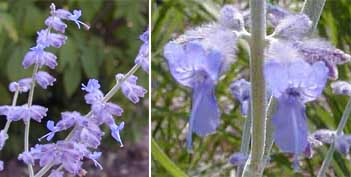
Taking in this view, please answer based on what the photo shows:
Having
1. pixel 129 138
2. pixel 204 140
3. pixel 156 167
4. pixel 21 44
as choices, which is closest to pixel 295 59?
pixel 156 167

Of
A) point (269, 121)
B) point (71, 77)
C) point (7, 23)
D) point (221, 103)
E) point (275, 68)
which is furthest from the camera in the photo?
point (71, 77)

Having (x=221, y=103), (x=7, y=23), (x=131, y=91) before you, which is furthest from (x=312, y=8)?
(x=7, y=23)

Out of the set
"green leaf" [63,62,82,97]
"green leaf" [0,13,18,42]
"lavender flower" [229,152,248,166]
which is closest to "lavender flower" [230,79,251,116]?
"lavender flower" [229,152,248,166]

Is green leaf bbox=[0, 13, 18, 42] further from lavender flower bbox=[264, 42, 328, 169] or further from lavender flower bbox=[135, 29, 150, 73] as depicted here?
lavender flower bbox=[264, 42, 328, 169]

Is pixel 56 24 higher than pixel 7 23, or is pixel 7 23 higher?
pixel 7 23

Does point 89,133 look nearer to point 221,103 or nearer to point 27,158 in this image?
point 27,158
